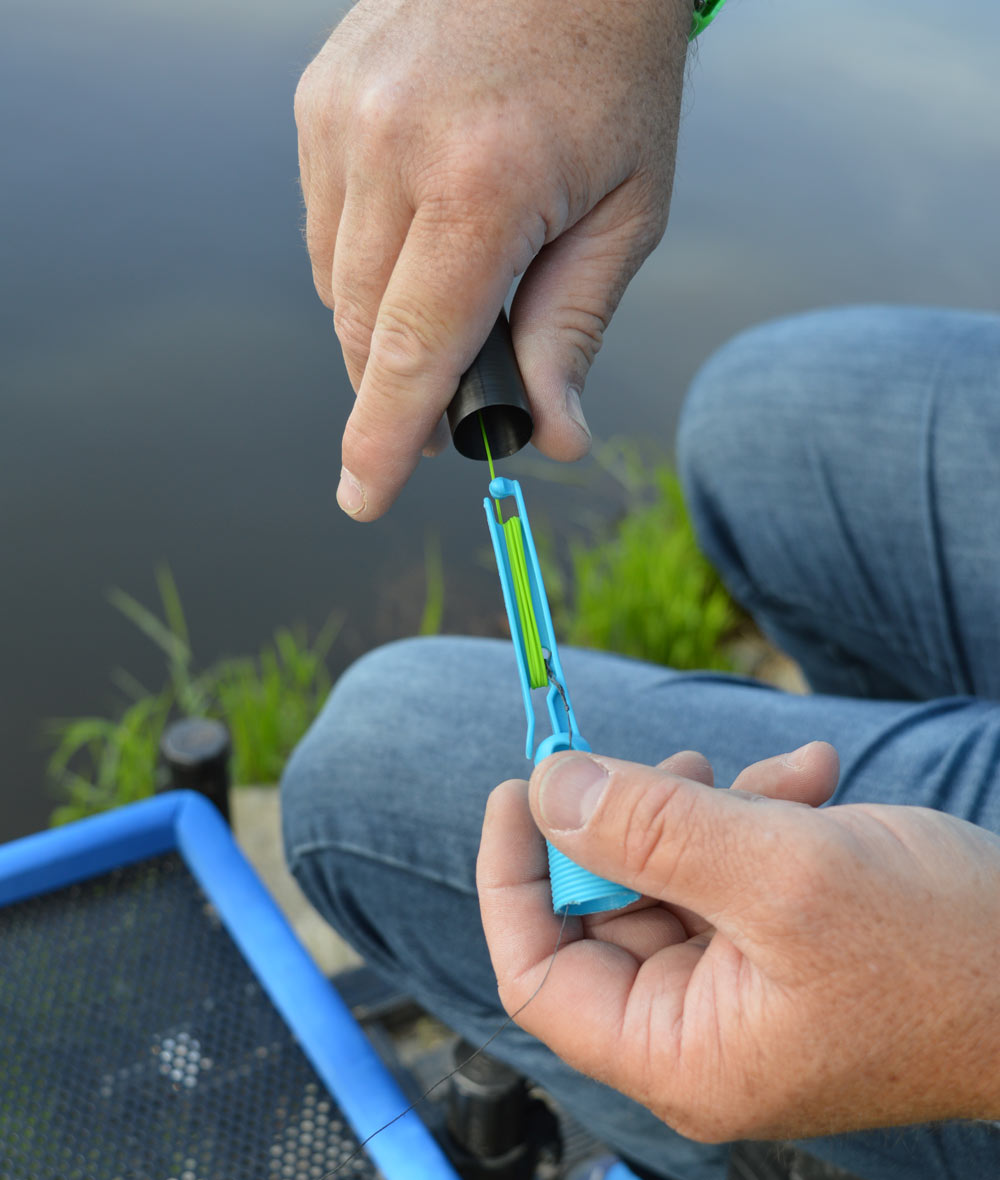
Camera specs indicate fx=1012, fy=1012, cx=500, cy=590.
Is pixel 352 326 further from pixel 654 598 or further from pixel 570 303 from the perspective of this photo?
pixel 654 598

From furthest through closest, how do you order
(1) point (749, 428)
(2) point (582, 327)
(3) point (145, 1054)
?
(1) point (749, 428) < (3) point (145, 1054) < (2) point (582, 327)

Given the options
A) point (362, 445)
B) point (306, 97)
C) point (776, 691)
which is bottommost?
point (776, 691)

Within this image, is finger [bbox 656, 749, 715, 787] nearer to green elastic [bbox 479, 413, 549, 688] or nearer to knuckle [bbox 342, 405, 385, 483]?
green elastic [bbox 479, 413, 549, 688]

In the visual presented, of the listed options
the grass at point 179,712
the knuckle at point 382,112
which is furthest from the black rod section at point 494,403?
the grass at point 179,712

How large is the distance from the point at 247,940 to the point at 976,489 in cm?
85

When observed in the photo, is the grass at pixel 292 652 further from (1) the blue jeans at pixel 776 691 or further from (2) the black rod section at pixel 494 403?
(2) the black rod section at pixel 494 403

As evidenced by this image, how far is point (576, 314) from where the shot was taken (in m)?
0.76

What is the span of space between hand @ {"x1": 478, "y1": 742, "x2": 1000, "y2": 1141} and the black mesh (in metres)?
0.35

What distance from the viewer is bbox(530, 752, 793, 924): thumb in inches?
21.4

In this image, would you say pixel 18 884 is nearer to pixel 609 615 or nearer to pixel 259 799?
pixel 259 799

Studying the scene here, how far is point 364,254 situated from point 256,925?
62 centimetres

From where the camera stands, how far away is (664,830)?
0.55 m

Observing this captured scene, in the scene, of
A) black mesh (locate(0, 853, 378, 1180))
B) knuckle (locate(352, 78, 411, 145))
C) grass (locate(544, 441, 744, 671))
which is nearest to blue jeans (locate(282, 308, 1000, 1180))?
black mesh (locate(0, 853, 378, 1180))

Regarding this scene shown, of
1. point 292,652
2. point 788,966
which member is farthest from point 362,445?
point 292,652
